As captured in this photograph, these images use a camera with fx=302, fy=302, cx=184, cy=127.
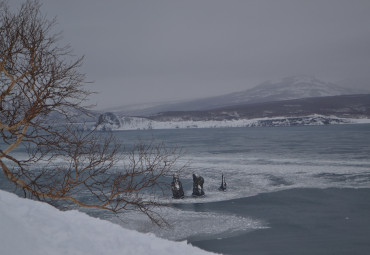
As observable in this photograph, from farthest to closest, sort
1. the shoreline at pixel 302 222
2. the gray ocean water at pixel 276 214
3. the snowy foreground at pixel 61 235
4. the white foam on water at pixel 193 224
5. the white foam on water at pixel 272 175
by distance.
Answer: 1. the white foam on water at pixel 272 175
2. the white foam on water at pixel 193 224
3. the gray ocean water at pixel 276 214
4. the shoreline at pixel 302 222
5. the snowy foreground at pixel 61 235

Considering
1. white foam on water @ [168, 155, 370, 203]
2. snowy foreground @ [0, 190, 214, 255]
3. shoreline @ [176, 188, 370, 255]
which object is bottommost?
shoreline @ [176, 188, 370, 255]

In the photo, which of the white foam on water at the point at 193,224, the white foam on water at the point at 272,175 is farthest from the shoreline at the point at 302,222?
the white foam on water at the point at 272,175

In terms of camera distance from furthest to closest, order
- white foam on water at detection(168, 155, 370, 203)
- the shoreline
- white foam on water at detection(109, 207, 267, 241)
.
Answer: white foam on water at detection(168, 155, 370, 203) < white foam on water at detection(109, 207, 267, 241) < the shoreline

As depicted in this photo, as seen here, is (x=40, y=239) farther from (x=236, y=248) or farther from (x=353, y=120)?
(x=353, y=120)

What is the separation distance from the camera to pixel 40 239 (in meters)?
3.87

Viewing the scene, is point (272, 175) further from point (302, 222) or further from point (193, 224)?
point (193, 224)

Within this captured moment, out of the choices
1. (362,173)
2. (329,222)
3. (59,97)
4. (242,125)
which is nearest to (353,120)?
(242,125)

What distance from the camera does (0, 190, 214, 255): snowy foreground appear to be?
3699mm

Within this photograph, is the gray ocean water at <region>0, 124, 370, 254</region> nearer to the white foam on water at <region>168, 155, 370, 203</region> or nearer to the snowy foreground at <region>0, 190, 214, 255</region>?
the white foam on water at <region>168, 155, 370, 203</region>

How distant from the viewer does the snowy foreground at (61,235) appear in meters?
3.70

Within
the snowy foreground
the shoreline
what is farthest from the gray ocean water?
the snowy foreground

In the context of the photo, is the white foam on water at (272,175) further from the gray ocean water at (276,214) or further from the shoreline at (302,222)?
the shoreline at (302,222)

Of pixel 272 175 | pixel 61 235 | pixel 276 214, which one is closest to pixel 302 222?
pixel 276 214

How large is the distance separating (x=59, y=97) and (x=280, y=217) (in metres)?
18.5
